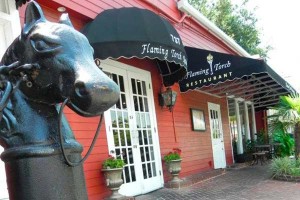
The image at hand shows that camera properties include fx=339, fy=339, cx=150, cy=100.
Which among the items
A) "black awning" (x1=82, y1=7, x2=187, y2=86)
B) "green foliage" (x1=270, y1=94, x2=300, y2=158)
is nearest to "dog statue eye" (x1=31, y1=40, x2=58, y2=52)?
"black awning" (x1=82, y1=7, x2=187, y2=86)

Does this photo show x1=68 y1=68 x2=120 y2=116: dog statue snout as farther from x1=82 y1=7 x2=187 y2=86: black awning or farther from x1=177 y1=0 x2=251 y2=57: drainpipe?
x1=177 y1=0 x2=251 y2=57: drainpipe

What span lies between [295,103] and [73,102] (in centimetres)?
935

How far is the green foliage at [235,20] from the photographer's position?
24.0 m

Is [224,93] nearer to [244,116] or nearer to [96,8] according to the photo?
[244,116]

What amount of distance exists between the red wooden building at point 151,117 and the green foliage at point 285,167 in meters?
2.02

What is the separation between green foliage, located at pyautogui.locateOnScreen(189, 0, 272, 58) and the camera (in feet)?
78.7

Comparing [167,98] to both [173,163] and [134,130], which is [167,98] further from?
[173,163]

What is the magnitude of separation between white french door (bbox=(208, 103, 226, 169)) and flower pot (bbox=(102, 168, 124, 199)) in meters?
6.07

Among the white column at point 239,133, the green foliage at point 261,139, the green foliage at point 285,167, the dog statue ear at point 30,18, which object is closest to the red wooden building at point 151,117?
the white column at point 239,133

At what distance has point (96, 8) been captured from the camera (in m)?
5.94

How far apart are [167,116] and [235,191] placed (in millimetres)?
2282

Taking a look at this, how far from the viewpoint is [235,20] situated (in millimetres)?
24422

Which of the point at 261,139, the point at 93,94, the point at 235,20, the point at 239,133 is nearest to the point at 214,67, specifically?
the point at 239,133

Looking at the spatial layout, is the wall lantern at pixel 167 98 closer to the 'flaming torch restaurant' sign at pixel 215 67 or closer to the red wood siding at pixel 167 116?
the red wood siding at pixel 167 116
